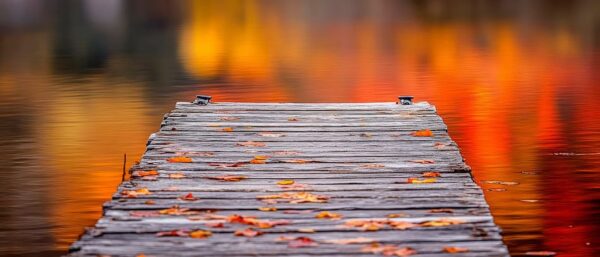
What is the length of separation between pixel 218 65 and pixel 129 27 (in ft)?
49.5

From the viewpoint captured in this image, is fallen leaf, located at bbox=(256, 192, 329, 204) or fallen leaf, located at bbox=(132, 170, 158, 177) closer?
fallen leaf, located at bbox=(256, 192, 329, 204)

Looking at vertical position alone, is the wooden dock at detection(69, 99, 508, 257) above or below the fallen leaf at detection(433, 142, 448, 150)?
below

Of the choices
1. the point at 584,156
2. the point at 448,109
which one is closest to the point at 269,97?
the point at 448,109

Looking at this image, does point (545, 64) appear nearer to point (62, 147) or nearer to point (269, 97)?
point (269, 97)

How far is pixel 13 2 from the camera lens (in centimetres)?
6128

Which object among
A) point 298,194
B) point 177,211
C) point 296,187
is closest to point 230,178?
point 296,187

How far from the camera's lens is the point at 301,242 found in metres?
7.32

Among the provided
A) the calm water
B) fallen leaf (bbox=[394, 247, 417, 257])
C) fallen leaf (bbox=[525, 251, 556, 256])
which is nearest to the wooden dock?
fallen leaf (bbox=[394, 247, 417, 257])

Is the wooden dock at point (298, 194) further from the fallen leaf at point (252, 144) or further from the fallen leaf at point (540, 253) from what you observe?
the fallen leaf at point (540, 253)

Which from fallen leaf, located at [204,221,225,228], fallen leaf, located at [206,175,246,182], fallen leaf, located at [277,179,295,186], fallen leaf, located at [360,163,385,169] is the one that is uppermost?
fallen leaf, located at [360,163,385,169]

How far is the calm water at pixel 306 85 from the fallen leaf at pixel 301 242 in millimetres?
3414

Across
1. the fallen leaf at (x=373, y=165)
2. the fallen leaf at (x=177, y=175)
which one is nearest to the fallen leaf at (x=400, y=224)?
the fallen leaf at (x=373, y=165)

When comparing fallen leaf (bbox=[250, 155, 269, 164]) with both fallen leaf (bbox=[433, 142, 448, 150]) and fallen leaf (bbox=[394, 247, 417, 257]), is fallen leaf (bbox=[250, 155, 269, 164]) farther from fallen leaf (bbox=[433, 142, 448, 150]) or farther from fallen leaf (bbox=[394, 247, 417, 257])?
fallen leaf (bbox=[394, 247, 417, 257])

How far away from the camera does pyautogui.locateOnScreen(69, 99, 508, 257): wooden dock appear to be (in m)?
7.32
